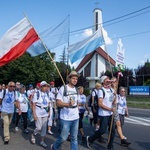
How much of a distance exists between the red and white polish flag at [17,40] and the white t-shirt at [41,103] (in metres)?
1.20

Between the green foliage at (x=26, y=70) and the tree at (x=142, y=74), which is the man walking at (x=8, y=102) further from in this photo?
the tree at (x=142, y=74)

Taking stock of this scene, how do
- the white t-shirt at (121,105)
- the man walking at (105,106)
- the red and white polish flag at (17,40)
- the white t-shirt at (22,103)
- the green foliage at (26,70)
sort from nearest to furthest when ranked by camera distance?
the man walking at (105,106)
the red and white polish flag at (17,40)
the white t-shirt at (121,105)
the white t-shirt at (22,103)
the green foliage at (26,70)

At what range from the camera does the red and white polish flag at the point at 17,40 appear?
24.0ft

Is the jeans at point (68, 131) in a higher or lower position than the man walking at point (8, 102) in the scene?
lower

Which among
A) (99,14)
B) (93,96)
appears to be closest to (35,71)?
(99,14)

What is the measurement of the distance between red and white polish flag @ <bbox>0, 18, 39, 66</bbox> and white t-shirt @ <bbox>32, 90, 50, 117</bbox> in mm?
1204

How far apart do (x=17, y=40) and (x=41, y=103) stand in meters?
1.82

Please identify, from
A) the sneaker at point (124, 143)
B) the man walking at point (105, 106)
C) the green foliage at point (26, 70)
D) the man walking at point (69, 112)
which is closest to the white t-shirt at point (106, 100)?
the man walking at point (105, 106)

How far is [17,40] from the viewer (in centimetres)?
738

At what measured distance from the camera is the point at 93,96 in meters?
9.09

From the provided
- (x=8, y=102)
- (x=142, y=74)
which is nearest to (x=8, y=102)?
(x=8, y=102)

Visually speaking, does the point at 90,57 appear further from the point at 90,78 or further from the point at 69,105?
the point at 69,105

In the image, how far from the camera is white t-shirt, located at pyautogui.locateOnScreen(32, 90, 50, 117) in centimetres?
734

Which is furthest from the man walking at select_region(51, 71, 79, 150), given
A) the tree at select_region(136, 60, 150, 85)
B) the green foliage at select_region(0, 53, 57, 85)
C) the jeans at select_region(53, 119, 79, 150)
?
the tree at select_region(136, 60, 150, 85)
